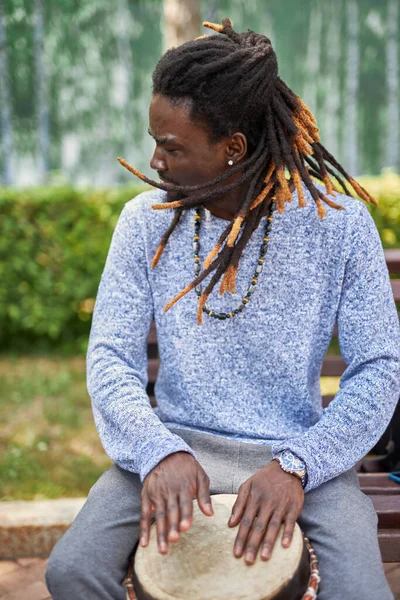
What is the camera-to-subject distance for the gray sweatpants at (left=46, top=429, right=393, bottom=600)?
1.86 metres

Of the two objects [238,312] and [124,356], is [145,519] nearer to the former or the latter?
[124,356]

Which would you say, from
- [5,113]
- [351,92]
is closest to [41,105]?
[5,113]

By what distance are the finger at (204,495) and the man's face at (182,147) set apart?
862 millimetres

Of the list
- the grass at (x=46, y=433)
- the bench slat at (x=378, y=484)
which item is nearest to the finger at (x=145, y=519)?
the bench slat at (x=378, y=484)

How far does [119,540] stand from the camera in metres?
2.00

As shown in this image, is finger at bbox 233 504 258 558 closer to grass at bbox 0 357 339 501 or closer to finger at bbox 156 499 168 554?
finger at bbox 156 499 168 554

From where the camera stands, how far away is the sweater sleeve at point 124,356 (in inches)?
84.0

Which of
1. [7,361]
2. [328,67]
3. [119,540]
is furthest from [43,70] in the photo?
[119,540]

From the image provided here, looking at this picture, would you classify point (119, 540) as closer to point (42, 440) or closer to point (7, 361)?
point (42, 440)

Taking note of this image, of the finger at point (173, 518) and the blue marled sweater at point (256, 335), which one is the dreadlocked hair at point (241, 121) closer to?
the blue marled sweater at point (256, 335)

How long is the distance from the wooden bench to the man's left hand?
1.68 ft

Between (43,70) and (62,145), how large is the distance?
37.9 inches

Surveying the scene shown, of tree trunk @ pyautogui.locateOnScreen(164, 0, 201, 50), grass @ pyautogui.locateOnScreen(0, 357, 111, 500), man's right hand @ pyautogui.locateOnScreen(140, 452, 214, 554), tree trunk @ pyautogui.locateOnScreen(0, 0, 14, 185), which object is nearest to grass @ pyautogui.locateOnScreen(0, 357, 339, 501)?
grass @ pyautogui.locateOnScreen(0, 357, 111, 500)

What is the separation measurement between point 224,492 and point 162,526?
0.35 meters
